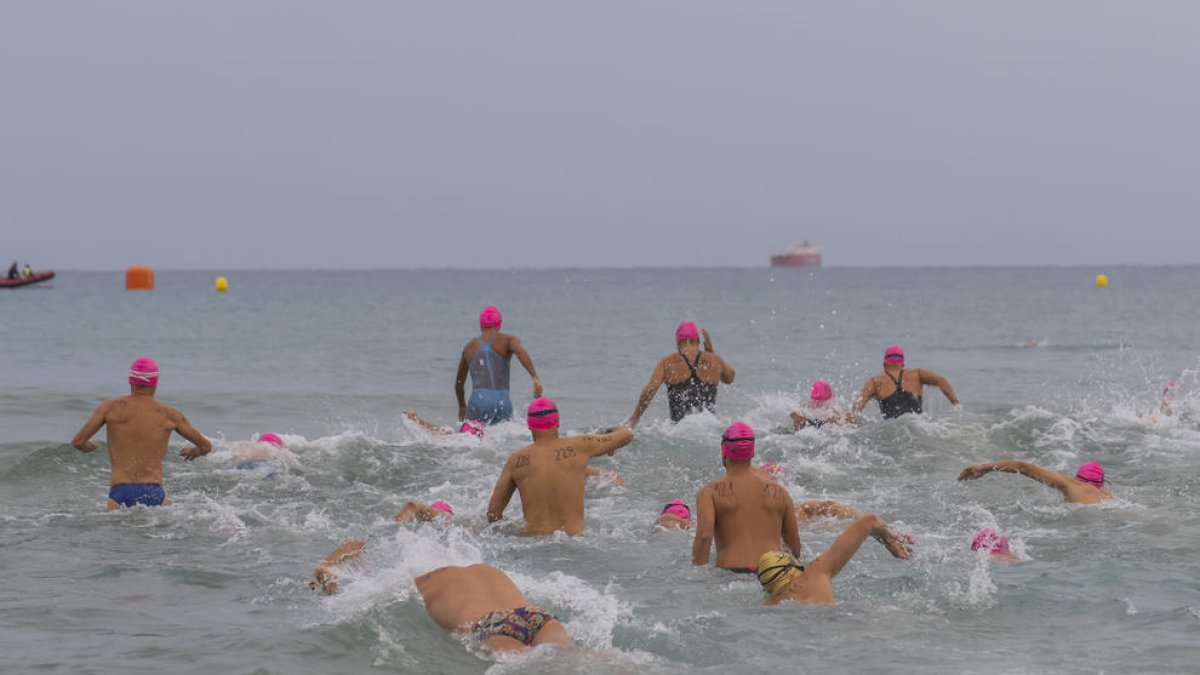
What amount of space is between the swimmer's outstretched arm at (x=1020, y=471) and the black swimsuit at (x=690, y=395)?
601 centimetres

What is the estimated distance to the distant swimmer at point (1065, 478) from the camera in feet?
38.4

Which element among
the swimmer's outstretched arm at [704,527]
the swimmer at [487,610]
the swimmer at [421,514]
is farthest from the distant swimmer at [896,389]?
the swimmer at [487,610]

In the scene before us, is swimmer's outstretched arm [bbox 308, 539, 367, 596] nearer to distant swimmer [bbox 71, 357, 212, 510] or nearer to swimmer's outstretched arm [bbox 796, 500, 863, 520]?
distant swimmer [bbox 71, 357, 212, 510]

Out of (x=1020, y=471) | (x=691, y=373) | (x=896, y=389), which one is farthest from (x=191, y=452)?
(x=896, y=389)

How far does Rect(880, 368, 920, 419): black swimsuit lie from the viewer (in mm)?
17953

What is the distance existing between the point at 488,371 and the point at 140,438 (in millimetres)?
6038

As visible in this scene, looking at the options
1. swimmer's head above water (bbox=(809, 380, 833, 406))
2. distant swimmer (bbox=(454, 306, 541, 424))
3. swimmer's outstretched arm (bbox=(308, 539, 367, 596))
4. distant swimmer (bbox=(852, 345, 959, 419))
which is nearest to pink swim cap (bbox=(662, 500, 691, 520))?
swimmer's outstretched arm (bbox=(308, 539, 367, 596))

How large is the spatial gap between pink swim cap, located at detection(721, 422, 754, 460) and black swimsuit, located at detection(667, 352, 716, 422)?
26.6ft

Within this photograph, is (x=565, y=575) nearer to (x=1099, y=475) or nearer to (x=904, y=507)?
(x=904, y=507)

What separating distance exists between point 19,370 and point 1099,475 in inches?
1106

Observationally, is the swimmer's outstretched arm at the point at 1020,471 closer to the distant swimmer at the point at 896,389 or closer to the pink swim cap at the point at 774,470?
the pink swim cap at the point at 774,470

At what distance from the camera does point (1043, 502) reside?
13.0 m

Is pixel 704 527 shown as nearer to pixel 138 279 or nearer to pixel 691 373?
pixel 691 373

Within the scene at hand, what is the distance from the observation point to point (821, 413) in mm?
18297
